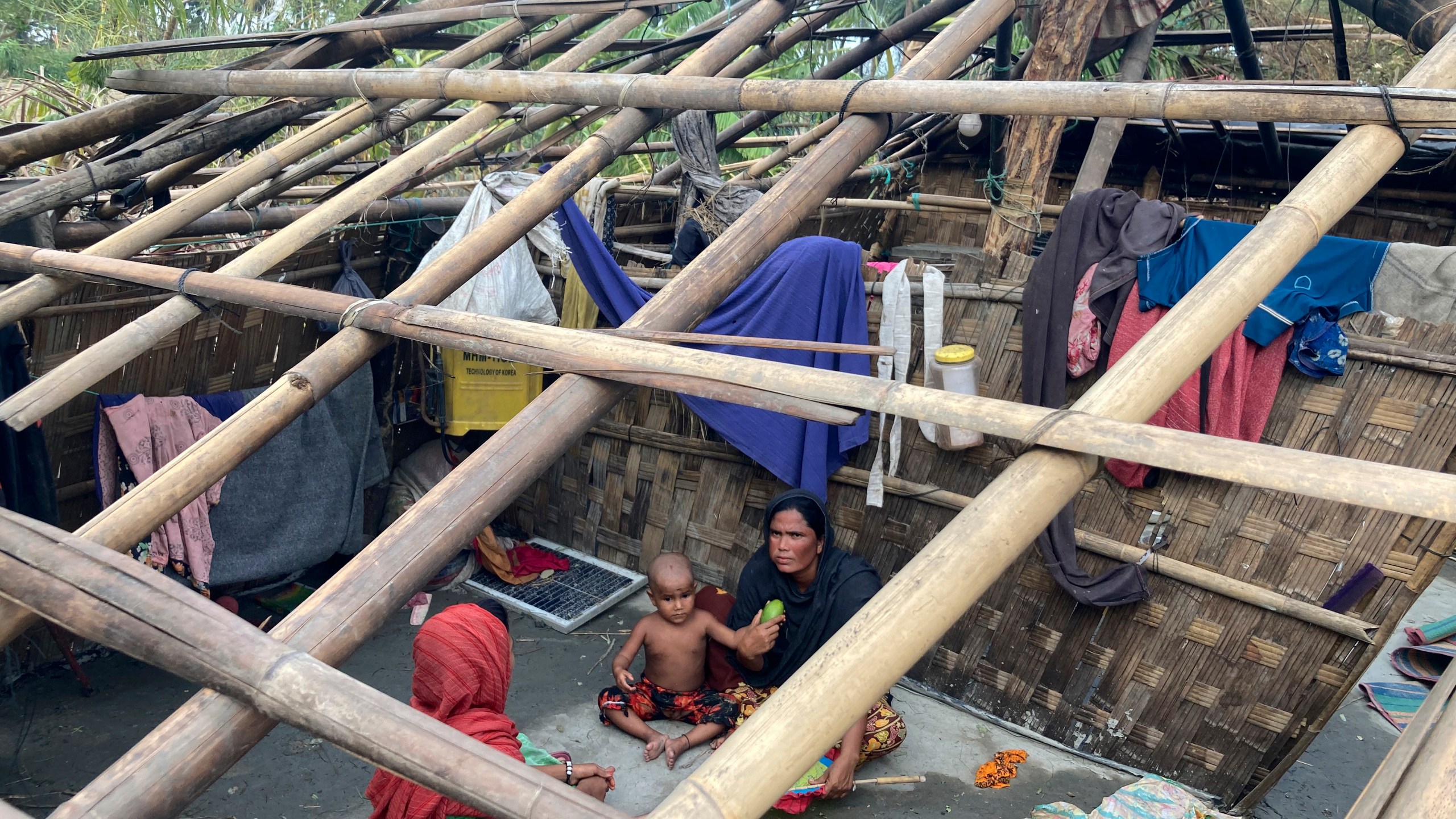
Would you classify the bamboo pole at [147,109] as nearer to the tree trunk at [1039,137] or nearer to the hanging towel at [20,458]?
the hanging towel at [20,458]

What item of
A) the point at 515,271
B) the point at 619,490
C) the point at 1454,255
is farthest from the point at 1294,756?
the point at 515,271

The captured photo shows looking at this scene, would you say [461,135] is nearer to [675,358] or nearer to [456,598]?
[675,358]

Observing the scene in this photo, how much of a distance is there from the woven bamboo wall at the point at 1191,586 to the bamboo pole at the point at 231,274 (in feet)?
6.51

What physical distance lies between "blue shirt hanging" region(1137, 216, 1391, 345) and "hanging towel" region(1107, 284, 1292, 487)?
60 millimetres

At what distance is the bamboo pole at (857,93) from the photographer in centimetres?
224

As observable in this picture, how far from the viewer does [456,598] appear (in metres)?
5.24

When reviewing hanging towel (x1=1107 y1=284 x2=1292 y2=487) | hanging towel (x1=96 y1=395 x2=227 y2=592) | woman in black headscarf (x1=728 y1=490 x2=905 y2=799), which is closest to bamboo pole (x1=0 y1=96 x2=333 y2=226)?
hanging towel (x1=96 y1=395 x2=227 y2=592)

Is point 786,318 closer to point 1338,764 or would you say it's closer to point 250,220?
point 250,220

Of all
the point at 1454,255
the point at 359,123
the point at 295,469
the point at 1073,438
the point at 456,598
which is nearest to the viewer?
the point at 1073,438

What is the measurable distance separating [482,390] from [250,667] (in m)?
3.94

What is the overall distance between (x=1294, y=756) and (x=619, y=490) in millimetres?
3378

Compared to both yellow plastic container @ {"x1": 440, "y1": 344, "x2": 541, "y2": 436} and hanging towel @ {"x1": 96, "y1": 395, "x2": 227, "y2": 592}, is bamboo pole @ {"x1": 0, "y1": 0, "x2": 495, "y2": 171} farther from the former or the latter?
yellow plastic container @ {"x1": 440, "y1": 344, "x2": 541, "y2": 436}

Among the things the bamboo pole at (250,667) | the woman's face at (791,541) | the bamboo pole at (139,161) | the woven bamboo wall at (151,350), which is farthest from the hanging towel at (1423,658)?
the woven bamboo wall at (151,350)

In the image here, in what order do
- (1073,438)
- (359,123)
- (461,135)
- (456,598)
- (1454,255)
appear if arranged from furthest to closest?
(456,598), (359,123), (461,135), (1454,255), (1073,438)
